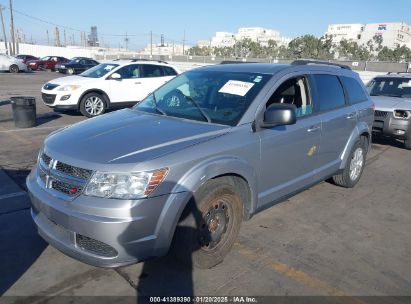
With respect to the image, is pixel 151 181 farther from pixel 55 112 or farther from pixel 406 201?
pixel 55 112

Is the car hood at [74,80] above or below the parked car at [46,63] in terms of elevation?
above

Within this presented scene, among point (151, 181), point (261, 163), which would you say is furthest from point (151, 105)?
point (151, 181)

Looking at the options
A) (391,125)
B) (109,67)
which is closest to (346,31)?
(109,67)

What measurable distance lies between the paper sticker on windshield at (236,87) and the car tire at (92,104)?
768cm

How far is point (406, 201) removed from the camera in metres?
5.40

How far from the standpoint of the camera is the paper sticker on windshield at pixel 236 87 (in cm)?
393

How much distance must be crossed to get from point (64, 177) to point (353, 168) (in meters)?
4.41

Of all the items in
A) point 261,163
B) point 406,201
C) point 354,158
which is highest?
point 261,163

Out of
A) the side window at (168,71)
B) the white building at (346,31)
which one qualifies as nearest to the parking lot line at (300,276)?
the side window at (168,71)

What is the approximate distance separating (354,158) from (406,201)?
3.07 ft

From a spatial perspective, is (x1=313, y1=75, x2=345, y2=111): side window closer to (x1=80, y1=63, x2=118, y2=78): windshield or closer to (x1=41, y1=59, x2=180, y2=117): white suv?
(x1=41, y1=59, x2=180, y2=117): white suv

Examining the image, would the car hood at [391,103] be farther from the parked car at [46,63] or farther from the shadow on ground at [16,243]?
the parked car at [46,63]

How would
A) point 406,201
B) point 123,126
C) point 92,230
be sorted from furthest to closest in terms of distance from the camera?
1. point 406,201
2. point 123,126
3. point 92,230

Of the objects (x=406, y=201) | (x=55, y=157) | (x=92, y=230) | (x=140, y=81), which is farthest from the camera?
(x=140, y=81)
